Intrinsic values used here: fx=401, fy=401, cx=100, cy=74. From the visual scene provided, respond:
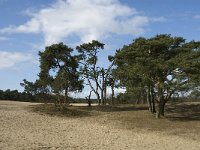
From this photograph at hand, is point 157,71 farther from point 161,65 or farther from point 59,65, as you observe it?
point 59,65

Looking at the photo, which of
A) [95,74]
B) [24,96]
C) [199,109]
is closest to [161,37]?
[199,109]

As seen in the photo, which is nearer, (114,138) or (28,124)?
(114,138)

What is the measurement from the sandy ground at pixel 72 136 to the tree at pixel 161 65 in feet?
21.6

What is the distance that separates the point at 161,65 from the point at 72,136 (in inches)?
474

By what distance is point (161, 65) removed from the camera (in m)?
30.4

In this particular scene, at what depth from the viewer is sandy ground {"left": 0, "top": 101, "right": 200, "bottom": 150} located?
17734 millimetres

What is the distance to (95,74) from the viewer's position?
4688 centimetres

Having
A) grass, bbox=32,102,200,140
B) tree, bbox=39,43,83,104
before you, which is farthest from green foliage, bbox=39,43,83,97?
grass, bbox=32,102,200,140

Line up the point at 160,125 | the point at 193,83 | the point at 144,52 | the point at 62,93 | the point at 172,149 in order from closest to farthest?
the point at 172,149 < the point at 160,125 < the point at 193,83 < the point at 144,52 < the point at 62,93

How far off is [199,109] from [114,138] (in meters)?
18.9

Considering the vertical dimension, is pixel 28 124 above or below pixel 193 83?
below

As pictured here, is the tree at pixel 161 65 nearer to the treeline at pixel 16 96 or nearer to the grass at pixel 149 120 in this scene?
the grass at pixel 149 120

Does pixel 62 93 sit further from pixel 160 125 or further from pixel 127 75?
pixel 160 125

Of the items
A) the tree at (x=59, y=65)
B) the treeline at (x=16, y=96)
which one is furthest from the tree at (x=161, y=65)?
the treeline at (x=16, y=96)
